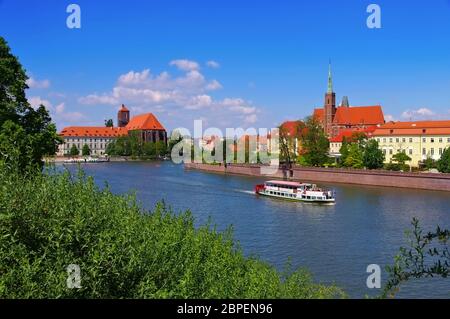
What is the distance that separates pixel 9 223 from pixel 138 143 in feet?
333

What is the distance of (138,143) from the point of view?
10712cm

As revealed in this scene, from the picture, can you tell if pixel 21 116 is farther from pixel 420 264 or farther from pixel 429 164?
pixel 429 164

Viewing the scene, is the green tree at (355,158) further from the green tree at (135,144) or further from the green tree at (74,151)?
the green tree at (74,151)

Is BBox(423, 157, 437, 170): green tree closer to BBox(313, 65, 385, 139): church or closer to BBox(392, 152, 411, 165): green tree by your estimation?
BBox(392, 152, 411, 165): green tree

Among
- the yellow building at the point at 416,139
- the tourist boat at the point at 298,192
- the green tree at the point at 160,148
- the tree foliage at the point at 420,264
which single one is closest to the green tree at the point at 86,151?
the green tree at the point at 160,148

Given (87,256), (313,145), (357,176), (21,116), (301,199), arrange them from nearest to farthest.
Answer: (87,256), (21,116), (301,199), (357,176), (313,145)

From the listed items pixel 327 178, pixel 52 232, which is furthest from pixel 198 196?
pixel 52 232

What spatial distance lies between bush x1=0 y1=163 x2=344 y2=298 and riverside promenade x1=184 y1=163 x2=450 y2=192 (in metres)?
31.9

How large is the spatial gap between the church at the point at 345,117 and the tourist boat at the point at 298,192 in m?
43.7

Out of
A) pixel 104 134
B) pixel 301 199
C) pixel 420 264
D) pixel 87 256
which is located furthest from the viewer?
pixel 104 134

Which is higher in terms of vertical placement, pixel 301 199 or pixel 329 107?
pixel 329 107

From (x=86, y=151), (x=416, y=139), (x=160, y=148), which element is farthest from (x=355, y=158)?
(x=86, y=151)

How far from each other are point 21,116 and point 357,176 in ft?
107

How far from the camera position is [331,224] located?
77.9 ft
